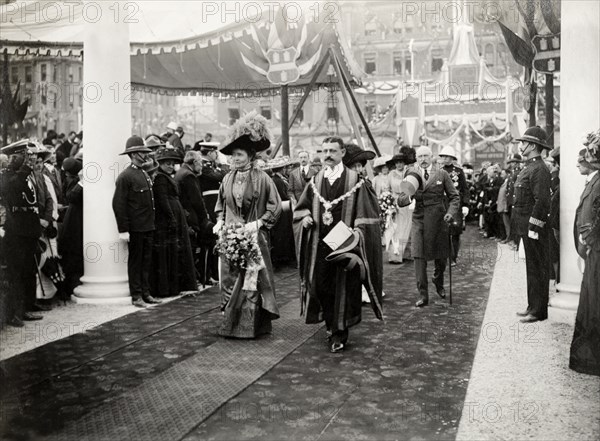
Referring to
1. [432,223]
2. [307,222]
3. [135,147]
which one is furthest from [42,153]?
[432,223]

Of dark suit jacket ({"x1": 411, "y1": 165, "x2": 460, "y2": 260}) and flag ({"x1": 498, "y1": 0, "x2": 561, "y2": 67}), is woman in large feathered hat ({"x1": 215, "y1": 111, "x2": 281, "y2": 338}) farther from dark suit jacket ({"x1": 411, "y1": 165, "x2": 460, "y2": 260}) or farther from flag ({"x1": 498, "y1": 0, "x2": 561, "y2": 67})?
flag ({"x1": 498, "y1": 0, "x2": 561, "y2": 67})

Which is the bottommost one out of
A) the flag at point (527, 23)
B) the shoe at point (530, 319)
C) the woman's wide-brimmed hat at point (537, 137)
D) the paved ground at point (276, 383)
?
the paved ground at point (276, 383)

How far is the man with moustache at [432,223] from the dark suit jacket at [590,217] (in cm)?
310

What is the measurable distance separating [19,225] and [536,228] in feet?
17.5

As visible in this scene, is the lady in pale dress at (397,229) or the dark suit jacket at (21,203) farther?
the lady in pale dress at (397,229)

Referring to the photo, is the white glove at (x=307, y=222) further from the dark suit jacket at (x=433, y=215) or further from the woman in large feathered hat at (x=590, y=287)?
the dark suit jacket at (x=433, y=215)

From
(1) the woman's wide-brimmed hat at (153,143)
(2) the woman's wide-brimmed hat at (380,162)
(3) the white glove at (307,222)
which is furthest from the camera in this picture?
(2) the woman's wide-brimmed hat at (380,162)

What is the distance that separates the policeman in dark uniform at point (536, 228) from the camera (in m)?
7.23

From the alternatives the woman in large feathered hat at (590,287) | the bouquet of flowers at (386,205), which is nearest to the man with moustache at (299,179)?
the bouquet of flowers at (386,205)

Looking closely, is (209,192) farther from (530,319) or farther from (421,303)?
(530,319)

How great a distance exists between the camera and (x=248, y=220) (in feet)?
23.2

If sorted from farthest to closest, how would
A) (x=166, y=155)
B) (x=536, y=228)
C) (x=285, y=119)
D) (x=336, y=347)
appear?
(x=285, y=119) < (x=166, y=155) < (x=536, y=228) < (x=336, y=347)

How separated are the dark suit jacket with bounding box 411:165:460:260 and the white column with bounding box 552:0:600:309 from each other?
184cm

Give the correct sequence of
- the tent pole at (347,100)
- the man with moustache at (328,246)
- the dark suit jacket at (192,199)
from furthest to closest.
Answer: the tent pole at (347,100) → the dark suit jacket at (192,199) → the man with moustache at (328,246)
